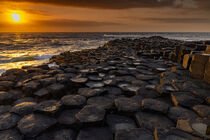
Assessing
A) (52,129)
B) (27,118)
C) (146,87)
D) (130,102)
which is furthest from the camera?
(146,87)

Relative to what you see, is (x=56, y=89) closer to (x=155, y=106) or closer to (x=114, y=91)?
(x=114, y=91)

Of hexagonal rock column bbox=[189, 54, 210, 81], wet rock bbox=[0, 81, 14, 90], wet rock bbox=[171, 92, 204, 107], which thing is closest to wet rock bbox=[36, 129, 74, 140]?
wet rock bbox=[171, 92, 204, 107]

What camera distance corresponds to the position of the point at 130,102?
210 centimetres

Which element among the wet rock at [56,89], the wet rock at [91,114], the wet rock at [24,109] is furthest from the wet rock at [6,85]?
the wet rock at [91,114]

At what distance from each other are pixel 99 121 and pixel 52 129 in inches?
23.2

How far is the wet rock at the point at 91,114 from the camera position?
5.42ft

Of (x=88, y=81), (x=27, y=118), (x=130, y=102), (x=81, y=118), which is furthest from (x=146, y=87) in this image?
(x=27, y=118)

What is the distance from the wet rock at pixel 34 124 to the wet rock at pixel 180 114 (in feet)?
5.23

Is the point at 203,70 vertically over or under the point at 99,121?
over

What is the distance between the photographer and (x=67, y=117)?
1823 millimetres

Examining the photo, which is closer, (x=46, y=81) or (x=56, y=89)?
(x=56, y=89)

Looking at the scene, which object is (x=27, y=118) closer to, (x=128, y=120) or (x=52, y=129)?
(x=52, y=129)

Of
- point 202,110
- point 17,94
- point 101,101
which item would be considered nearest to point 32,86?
point 17,94

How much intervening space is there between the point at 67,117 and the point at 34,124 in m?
0.40
